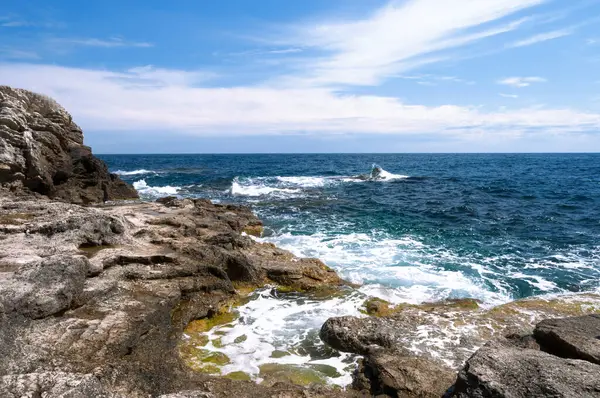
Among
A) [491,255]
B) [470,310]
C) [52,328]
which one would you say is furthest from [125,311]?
[491,255]

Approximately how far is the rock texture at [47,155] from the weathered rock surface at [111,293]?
6.76 meters

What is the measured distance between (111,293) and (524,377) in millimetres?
7937

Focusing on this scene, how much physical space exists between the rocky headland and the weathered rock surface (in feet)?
0.09

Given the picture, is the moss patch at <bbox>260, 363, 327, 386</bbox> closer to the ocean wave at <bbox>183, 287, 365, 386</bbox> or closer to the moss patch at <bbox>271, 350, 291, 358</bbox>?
the ocean wave at <bbox>183, 287, 365, 386</bbox>

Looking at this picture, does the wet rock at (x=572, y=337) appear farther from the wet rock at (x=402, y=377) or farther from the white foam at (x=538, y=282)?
the white foam at (x=538, y=282)

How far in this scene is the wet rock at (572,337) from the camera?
270 inches

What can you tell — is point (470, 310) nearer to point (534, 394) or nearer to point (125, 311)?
point (534, 394)

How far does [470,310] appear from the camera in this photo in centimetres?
1077

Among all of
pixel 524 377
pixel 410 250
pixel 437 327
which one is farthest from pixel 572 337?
pixel 410 250

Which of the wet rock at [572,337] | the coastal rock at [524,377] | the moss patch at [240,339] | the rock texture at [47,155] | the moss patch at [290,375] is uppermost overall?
Answer: the rock texture at [47,155]

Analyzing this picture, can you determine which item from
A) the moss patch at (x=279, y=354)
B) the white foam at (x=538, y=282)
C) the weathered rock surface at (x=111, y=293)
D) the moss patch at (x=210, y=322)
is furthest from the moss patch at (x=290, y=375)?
the white foam at (x=538, y=282)

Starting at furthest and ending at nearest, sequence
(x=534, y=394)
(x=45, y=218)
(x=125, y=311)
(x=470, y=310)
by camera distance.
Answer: (x=45, y=218), (x=470, y=310), (x=125, y=311), (x=534, y=394)

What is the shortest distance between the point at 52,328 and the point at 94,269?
2.39 meters

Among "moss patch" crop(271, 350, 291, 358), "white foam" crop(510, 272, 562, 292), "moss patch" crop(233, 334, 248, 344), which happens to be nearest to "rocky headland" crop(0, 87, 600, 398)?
"moss patch" crop(233, 334, 248, 344)
